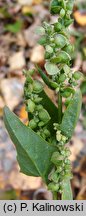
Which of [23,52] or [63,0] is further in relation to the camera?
[23,52]

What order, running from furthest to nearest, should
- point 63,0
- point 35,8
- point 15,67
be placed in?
point 35,8 < point 15,67 < point 63,0

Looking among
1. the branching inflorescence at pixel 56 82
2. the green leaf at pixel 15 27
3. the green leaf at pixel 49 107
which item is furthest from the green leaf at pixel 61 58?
the green leaf at pixel 15 27

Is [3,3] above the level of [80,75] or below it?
above

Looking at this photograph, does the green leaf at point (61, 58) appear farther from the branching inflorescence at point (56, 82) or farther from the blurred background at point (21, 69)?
the blurred background at point (21, 69)

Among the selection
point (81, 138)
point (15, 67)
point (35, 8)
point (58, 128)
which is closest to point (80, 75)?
point (58, 128)

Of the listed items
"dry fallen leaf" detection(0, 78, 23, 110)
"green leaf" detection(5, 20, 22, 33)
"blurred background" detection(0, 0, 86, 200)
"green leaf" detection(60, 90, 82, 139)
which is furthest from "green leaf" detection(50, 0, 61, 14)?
"green leaf" detection(5, 20, 22, 33)

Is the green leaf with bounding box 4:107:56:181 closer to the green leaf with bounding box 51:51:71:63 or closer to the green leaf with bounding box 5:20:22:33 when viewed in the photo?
the green leaf with bounding box 51:51:71:63

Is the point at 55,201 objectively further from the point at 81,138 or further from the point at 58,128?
the point at 81,138
